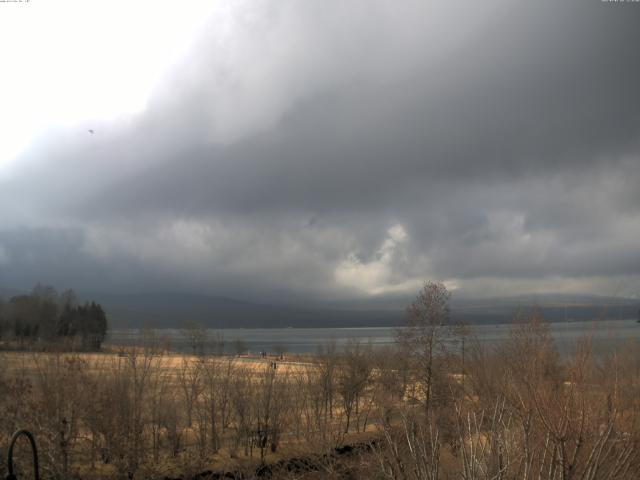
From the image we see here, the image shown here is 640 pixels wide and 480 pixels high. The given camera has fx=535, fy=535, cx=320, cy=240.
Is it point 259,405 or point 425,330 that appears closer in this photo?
point 259,405

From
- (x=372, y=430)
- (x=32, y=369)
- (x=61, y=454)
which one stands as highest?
(x=32, y=369)

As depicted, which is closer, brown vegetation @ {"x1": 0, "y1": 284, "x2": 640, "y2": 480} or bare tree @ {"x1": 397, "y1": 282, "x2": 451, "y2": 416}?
brown vegetation @ {"x1": 0, "y1": 284, "x2": 640, "y2": 480}

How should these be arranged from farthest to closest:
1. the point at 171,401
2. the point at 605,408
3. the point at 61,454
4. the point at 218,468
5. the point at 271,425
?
the point at 271,425, the point at 171,401, the point at 218,468, the point at 61,454, the point at 605,408

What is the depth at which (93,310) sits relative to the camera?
147375 mm

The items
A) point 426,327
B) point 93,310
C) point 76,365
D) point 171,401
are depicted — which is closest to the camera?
point 76,365

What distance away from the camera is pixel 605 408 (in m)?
12.2

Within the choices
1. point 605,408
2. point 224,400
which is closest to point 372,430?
point 224,400

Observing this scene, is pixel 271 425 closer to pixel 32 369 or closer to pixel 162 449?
pixel 162 449

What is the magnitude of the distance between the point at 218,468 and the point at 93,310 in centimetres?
12544

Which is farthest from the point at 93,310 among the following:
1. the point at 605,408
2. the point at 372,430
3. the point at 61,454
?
the point at 605,408

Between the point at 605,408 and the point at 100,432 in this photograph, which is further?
the point at 100,432

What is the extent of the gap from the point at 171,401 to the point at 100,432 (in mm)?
6787

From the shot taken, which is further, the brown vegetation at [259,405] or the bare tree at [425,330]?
the bare tree at [425,330]

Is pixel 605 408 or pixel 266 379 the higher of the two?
pixel 605 408
